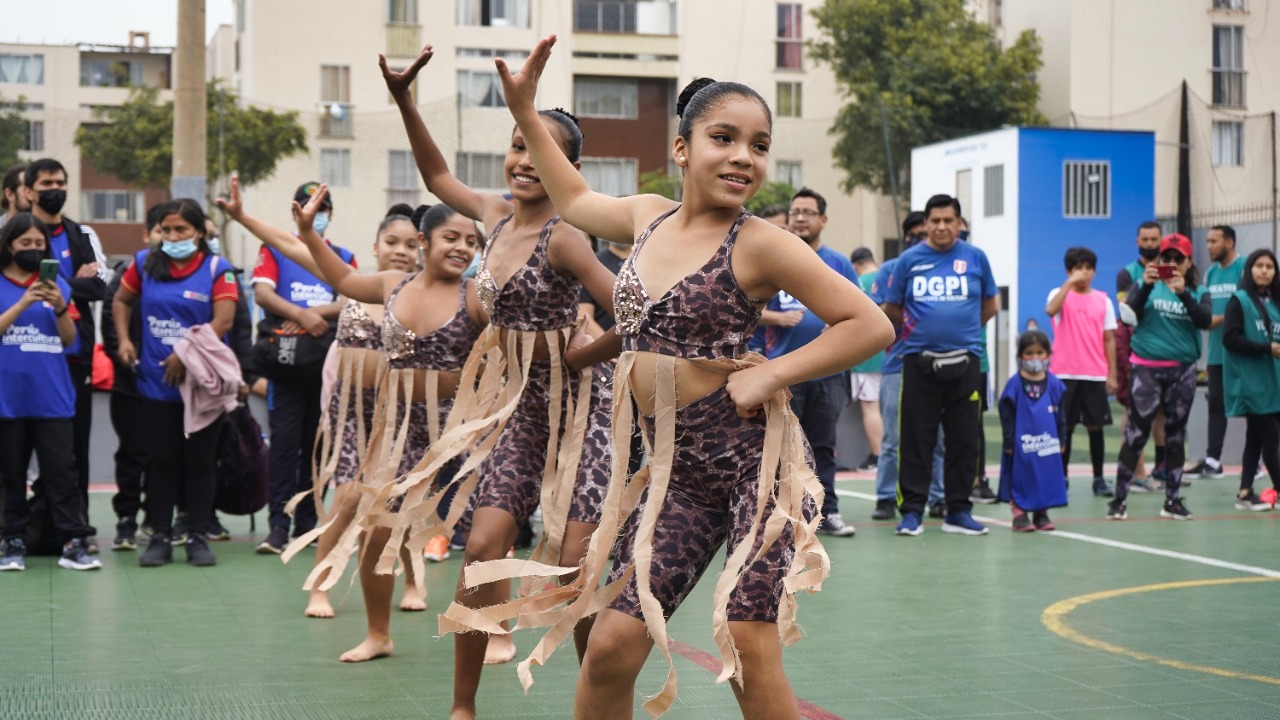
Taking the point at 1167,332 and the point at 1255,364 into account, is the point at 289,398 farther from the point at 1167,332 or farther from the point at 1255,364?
the point at 1255,364

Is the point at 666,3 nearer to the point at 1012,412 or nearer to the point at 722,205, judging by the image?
the point at 1012,412

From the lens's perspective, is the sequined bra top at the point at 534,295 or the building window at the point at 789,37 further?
the building window at the point at 789,37

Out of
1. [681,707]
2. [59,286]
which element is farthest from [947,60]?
[681,707]

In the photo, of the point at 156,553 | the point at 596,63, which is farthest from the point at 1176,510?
the point at 596,63

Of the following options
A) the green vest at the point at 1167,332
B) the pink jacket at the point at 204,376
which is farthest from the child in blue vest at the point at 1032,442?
the pink jacket at the point at 204,376

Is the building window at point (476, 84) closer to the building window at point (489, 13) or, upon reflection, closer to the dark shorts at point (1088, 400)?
the building window at point (489, 13)

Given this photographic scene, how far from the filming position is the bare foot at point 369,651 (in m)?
6.01

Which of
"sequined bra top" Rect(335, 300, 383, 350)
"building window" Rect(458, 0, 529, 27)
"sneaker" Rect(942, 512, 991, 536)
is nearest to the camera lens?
"sequined bra top" Rect(335, 300, 383, 350)

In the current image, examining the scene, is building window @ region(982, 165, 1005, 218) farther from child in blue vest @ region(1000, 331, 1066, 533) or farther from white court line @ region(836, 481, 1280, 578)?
child in blue vest @ region(1000, 331, 1066, 533)

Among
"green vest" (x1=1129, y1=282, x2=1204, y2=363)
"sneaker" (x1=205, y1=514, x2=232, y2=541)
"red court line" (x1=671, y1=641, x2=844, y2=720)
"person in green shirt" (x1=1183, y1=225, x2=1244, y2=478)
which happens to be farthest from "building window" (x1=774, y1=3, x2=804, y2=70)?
"red court line" (x1=671, y1=641, x2=844, y2=720)

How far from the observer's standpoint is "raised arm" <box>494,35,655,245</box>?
412 cm

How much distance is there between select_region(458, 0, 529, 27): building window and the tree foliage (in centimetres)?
898

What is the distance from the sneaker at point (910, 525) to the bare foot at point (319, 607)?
4303 millimetres

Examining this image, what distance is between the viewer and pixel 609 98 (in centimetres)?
4669
